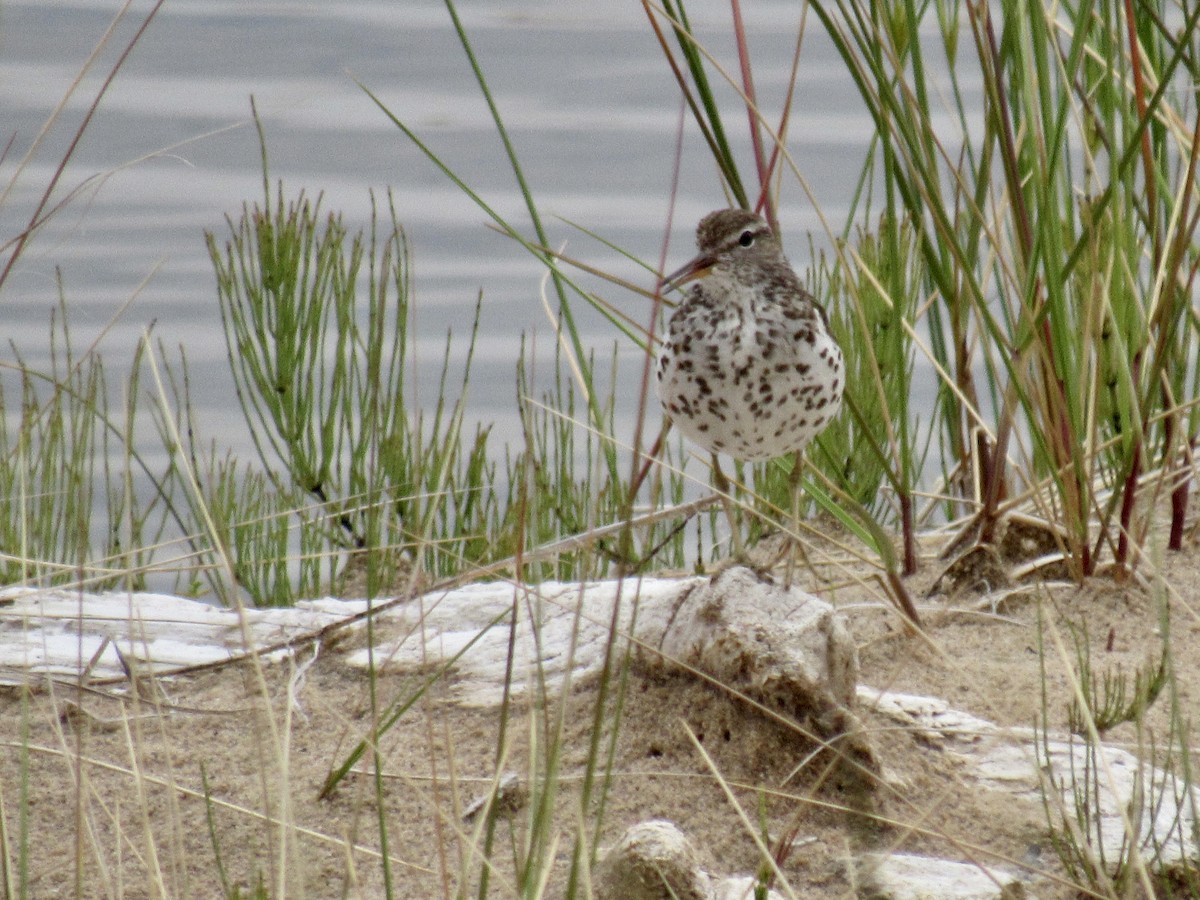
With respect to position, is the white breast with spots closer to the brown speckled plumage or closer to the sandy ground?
the brown speckled plumage

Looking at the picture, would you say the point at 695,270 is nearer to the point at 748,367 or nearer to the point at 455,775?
the point at 748,367

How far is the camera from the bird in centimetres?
298

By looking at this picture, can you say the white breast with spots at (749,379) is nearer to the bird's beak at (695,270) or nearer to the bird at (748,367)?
the bird at (748,367)

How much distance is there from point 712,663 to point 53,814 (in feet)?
3.93

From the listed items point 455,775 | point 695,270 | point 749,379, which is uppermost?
point 695,270

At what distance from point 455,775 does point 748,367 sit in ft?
3.56

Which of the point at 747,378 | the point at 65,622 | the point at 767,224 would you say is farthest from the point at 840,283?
the point at 65,622

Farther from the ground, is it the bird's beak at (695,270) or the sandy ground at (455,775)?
the bird's beak at (695,270)

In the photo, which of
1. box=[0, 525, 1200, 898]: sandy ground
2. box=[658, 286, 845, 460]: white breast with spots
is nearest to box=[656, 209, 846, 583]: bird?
box=[658, 286, 845, 460]: white breast with spots

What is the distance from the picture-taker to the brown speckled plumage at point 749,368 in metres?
2.98

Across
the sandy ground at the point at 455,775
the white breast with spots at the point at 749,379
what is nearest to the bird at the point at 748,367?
the white breast with spots at the point at 749,379

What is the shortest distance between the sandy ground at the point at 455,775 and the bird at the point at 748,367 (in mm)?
425

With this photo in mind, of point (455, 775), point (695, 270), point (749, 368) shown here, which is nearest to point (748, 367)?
point (749, 368)

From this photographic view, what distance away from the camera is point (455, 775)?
226cm
